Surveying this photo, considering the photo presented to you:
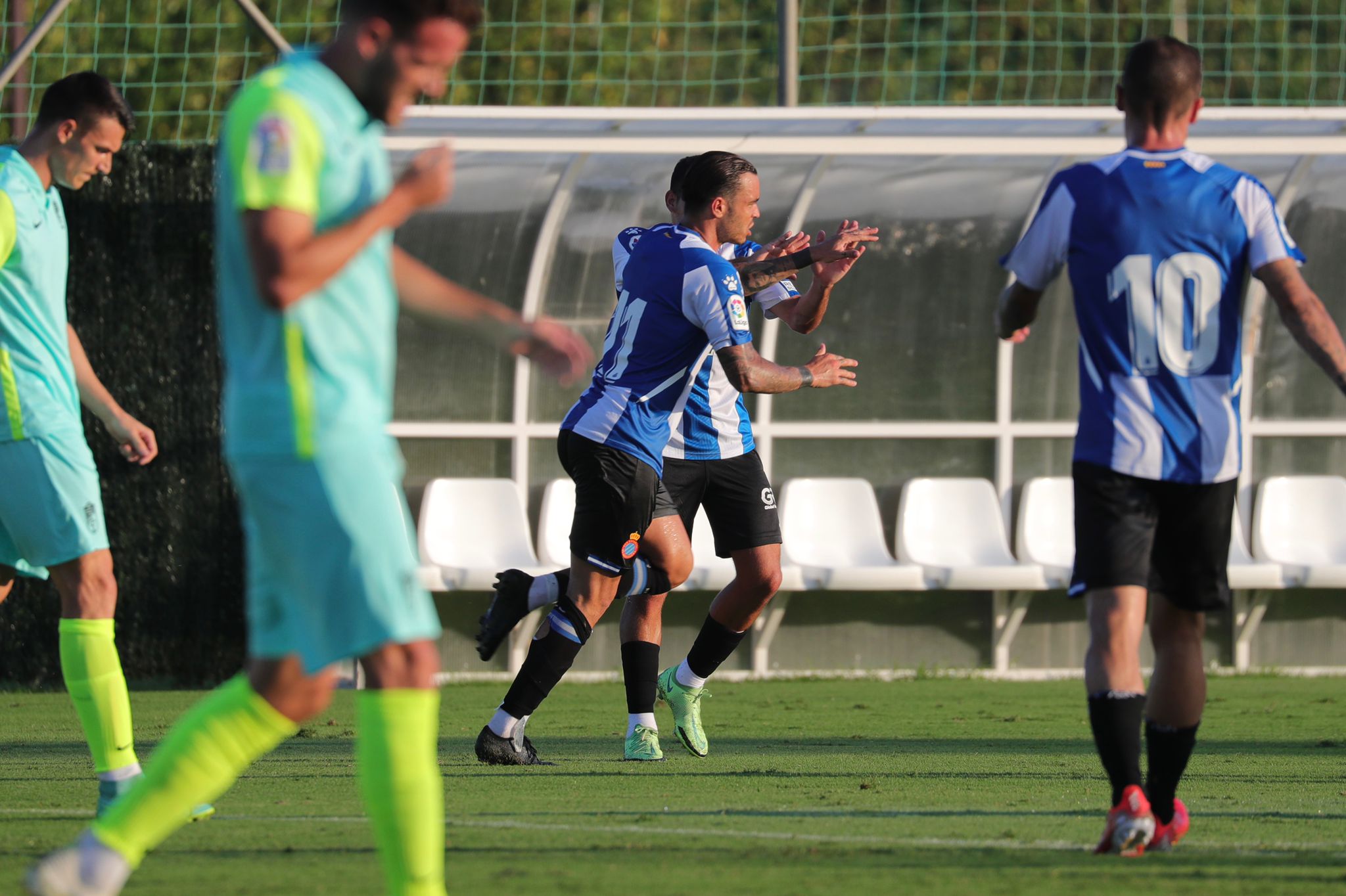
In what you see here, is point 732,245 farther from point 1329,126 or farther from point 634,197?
point 1329,126

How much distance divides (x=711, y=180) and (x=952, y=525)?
212 inches

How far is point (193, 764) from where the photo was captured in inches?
125

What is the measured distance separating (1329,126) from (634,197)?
4.28 metres

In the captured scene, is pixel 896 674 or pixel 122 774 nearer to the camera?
pixel 122 774

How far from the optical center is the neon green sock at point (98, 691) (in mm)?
4812

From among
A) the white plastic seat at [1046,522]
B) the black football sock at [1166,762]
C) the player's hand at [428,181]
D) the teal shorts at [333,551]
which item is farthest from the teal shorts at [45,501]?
the white plastic seat at [1046,522]

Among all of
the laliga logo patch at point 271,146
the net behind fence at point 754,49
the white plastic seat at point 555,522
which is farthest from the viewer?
the net behind fence at point 754,49

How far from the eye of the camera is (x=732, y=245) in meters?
7.13

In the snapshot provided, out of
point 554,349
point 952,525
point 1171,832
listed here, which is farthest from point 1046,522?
point 554,349

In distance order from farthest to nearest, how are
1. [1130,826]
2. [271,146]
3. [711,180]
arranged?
[711,180]
[1130,826]
[271,146]

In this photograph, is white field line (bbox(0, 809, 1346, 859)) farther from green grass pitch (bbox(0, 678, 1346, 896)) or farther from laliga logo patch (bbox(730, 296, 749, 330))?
laliga logo patch (bbox(730, 296, 749, 330))

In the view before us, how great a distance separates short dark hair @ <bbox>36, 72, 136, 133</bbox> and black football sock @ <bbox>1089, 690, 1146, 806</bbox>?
3.05 metres

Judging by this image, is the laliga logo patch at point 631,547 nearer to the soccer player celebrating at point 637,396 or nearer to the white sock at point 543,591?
the soccer player celebrating at point 637,396

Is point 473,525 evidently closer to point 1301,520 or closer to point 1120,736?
point 1301,520
